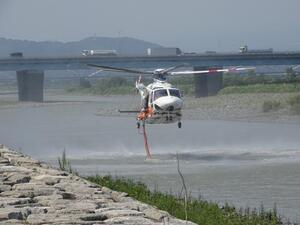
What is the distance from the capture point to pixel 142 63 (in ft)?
364

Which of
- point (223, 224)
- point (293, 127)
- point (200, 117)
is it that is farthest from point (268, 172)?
point (200, 117)

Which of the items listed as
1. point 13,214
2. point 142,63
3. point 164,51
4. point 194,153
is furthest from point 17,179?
point 164,51

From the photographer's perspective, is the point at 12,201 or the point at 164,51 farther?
the point at 164,51

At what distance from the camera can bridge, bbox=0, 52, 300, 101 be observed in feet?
348

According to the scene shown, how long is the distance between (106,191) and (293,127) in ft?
140

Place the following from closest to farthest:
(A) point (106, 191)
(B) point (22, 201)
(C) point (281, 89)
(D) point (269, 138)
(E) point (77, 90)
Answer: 1. (B) point (22, 201)
2. (A) point (106, 191)
3. (D) point (269, 138)
4. (C) point (281, 89)
5. (E) point (77, 90)

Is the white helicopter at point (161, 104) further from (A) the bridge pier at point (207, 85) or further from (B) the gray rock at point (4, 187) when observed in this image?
(A) the bridge pier at point (207, 85)

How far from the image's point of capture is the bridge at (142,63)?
106m

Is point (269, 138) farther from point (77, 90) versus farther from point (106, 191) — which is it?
point (77, 90)

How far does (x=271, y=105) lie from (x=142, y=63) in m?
40.1

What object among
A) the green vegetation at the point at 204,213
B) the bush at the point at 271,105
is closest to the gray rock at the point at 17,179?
the green vegetation at the point at 204,213

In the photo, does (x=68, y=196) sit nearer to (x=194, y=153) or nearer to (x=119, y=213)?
(x=119, y=213)

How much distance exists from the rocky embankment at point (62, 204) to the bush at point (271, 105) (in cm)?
5375

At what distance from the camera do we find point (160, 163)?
116 feet
